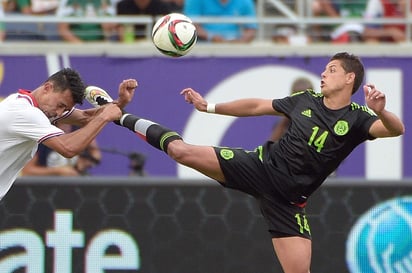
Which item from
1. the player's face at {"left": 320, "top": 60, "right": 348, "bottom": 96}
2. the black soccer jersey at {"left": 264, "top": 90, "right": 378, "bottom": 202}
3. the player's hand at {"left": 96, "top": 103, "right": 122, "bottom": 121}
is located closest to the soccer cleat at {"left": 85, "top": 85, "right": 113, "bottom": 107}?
the player's hand at {"left": 96, "top": 103, "right": 122, "bottom": 121}

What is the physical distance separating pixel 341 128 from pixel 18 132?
2.30 meters

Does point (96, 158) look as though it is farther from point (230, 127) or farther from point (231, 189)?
point (231, 189)

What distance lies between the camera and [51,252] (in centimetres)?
779

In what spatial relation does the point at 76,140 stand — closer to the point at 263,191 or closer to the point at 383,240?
the point at 263,191

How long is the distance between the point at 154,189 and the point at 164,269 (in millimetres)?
576

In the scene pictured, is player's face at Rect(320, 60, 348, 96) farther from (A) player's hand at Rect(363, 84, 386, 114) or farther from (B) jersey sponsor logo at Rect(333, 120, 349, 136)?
(A) player's hand at Rect(363, 84, 386, 114)

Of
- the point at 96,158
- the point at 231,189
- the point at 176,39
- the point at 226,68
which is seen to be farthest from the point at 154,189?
the point at 226,68

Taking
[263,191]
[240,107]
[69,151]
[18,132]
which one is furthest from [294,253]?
[18,132]

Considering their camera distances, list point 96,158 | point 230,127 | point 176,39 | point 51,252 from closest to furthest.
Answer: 1. point 51,252
2. point 176,39
3. point 96,158
4. point 230,127

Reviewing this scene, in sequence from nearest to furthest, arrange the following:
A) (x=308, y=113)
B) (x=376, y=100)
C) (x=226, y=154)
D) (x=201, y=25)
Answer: (x=376, y=100) → (x=308, y=113) → (x=226, y=154) → (x=201, y=25)

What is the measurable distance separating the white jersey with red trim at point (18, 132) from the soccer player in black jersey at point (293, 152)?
2.88 feet

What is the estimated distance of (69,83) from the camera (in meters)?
7.66

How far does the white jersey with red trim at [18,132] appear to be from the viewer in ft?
24.7

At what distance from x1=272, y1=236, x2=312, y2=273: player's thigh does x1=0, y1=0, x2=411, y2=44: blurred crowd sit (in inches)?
209
